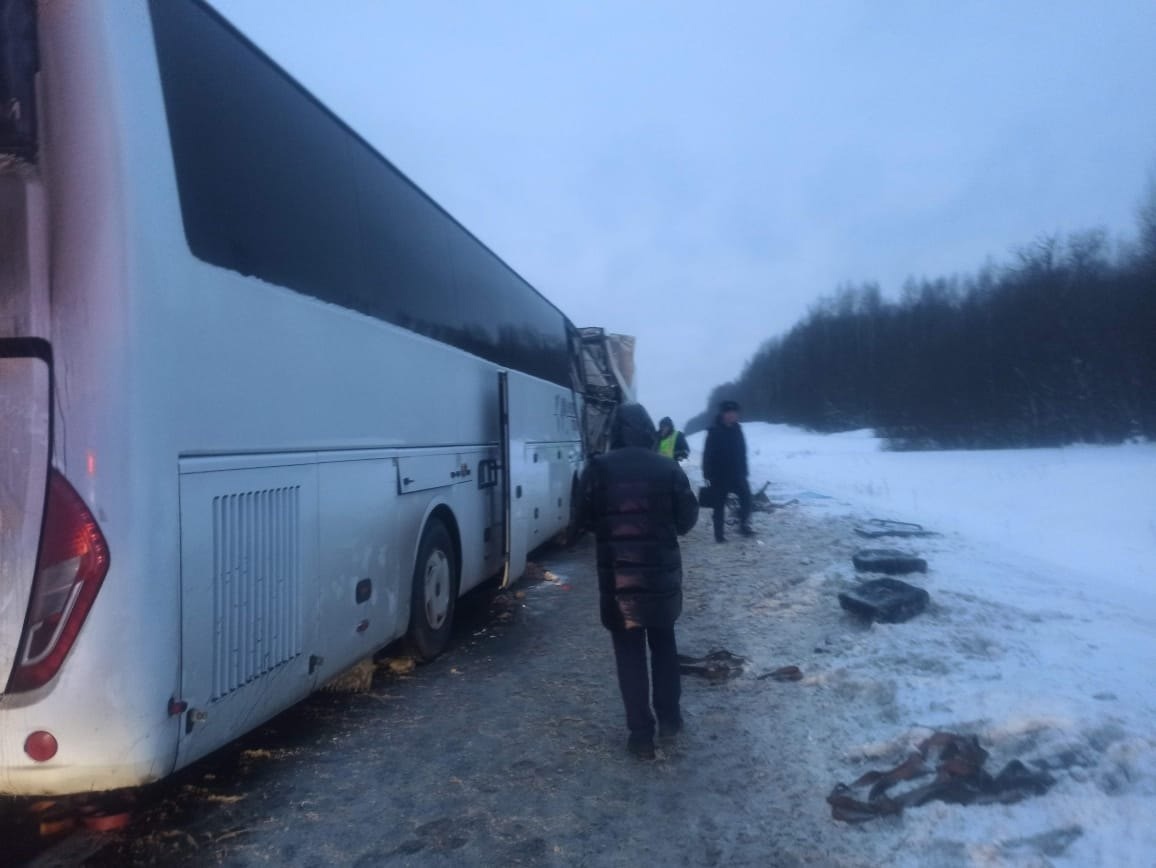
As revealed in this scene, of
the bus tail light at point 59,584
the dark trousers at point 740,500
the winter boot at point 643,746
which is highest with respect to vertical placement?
the bus tail light at point 59,584

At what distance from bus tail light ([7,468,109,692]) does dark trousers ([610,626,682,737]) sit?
273 centimetres

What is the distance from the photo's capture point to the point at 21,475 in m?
3.17

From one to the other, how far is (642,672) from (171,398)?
2.90m

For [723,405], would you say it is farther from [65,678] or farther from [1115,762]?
[65,678]

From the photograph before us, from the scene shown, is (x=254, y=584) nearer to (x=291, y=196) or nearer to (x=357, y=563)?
(x=357, y=563)

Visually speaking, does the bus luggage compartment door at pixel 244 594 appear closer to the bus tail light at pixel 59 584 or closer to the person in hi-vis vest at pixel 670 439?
the bus tail light at pixel 59 584

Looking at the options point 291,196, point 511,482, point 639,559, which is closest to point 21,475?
point 291,196

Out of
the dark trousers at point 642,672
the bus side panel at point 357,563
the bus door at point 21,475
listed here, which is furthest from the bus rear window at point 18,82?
the dark trousers at point 642,672

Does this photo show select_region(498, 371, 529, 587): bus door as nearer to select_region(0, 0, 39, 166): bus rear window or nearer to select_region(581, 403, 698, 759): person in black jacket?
select_region(581, 403, 698, 759): person in black jacket

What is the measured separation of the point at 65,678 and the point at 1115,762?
441cm

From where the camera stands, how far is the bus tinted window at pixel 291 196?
3.85 m

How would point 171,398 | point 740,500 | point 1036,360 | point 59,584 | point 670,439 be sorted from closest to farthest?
1. point 59,584
2. point 171,398
3. point 740,500
4. point 670,439
5. point 1036,360

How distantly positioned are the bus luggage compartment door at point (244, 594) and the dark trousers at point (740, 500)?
25.5 feet

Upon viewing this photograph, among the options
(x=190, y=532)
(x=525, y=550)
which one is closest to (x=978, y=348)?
(x=525, y=550)
